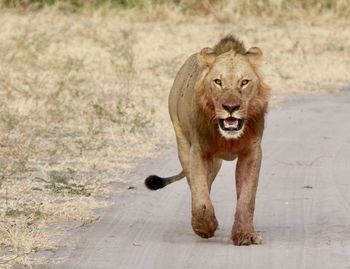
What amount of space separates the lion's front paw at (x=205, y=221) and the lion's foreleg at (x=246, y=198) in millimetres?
115

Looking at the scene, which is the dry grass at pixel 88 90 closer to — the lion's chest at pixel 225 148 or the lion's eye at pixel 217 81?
the lion's chest at pixel 225 148

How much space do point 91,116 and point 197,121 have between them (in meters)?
5.51

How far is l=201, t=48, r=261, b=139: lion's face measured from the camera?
661 centimetres

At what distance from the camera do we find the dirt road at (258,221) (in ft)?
20.6

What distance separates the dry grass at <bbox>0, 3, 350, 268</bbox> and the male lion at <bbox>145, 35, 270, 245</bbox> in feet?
2.69

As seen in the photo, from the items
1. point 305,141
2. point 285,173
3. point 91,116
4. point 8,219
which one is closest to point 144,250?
point 8,219

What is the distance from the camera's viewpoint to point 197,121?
6.94 metres

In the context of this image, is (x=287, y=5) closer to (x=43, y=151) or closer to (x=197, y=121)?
(x=43, y=151)

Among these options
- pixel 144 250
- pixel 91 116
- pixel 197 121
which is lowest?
pixel 91 116

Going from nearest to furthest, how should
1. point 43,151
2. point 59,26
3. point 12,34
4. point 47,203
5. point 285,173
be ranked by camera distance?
1. point 47,203
2. point 285,173
3. point 43,151
4. point 12,34
5. point 59,26

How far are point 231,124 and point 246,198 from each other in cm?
44

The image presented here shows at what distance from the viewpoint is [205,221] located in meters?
6.79

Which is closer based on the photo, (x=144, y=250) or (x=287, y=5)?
(x=144, y=250)

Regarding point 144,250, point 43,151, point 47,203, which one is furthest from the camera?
point 43,151
